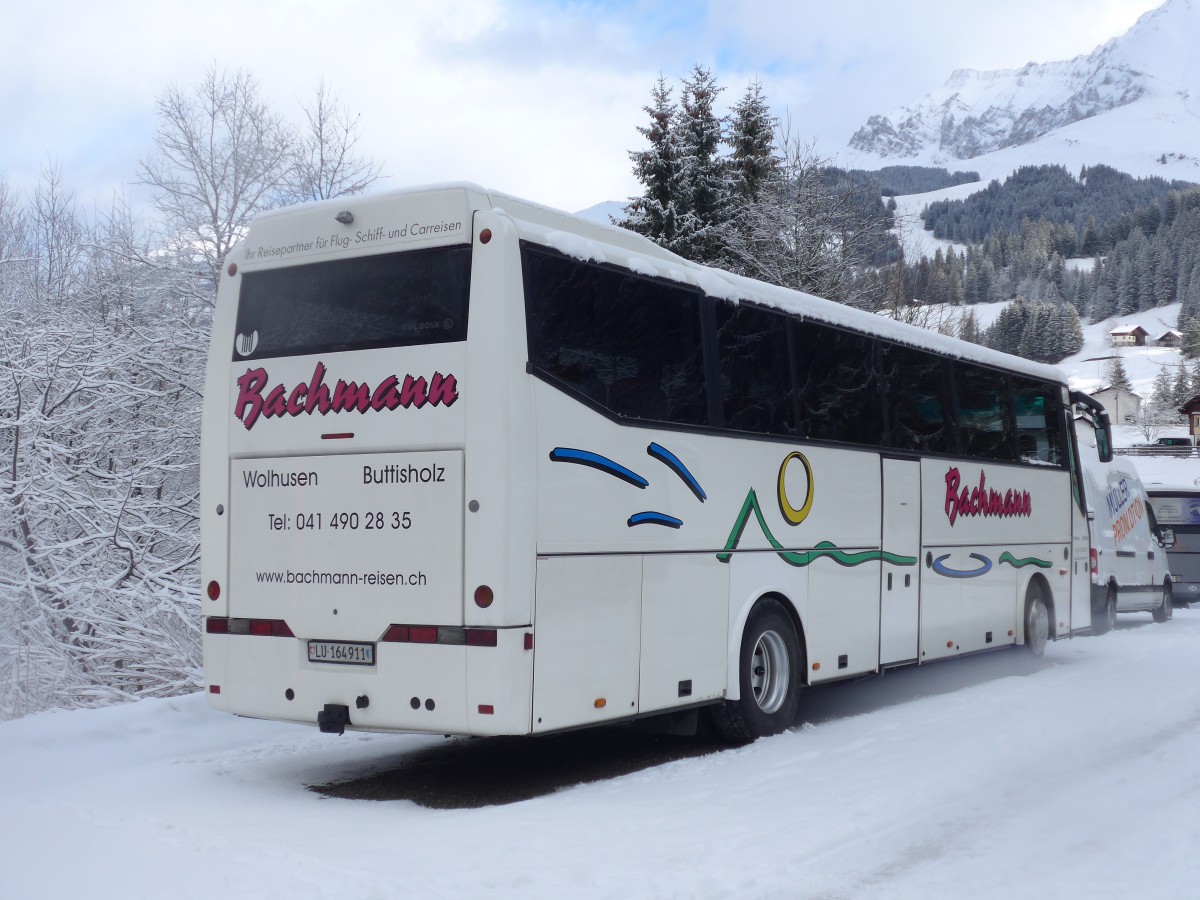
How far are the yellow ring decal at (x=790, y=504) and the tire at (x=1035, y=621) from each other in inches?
226

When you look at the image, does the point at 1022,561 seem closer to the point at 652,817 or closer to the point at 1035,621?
the point at 1035,621

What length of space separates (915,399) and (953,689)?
3101 mm

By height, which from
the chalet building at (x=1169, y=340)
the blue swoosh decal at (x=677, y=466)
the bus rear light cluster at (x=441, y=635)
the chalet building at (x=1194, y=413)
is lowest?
the bus rear light cluster at (x=441, y=635)

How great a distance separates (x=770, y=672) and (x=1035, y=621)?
6397 mm

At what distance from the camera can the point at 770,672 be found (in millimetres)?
9508

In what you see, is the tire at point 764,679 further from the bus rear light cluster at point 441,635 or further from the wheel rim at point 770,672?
the bus rear light cluster at point 441,635

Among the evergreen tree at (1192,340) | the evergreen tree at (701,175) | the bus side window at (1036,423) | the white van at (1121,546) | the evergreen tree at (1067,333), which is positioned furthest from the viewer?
the evergreen tree at (1067,333)

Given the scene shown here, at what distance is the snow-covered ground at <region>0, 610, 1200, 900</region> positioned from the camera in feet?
17.5

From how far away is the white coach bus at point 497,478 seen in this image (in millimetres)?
7035

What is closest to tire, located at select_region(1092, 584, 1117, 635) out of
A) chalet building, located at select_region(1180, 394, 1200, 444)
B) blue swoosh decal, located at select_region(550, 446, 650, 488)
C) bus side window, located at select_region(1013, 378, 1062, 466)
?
bus side window, located at select_region(1013, 378, 1062, 466)

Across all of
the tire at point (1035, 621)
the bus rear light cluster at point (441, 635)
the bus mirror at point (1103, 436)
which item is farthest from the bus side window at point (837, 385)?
the bus mirror at point (1103, 436)

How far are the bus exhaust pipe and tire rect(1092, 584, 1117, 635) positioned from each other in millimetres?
13588

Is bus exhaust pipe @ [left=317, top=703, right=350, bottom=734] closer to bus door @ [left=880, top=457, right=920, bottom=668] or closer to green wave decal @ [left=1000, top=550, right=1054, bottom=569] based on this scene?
bus door @ [left=880, top=457, right=920, bottom=668]

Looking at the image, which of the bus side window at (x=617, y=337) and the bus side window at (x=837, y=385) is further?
the bus side window at (x=837, y=385)
